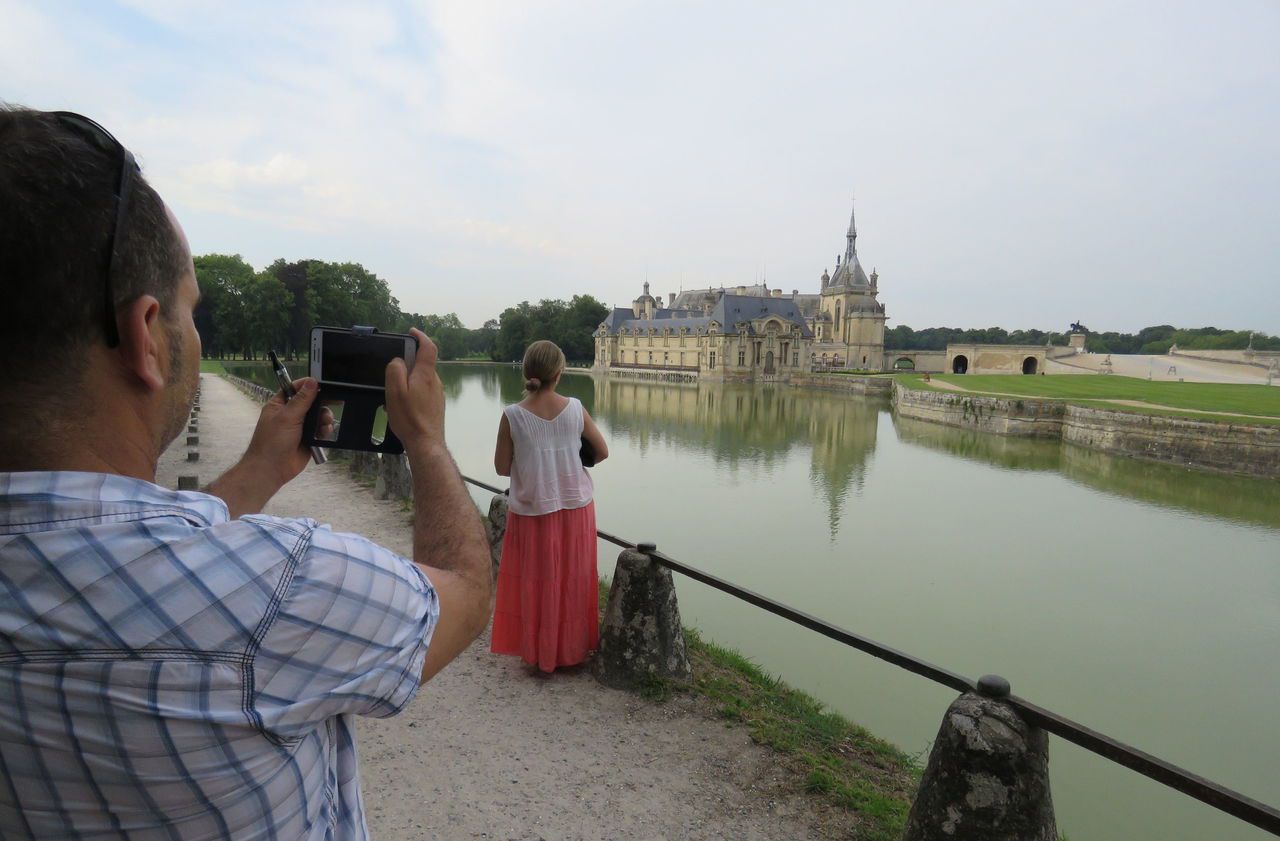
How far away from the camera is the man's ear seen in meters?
0.73

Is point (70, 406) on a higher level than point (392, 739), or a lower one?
higher

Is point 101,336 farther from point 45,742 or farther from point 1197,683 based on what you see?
point 1197,683

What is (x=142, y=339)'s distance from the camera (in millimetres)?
741

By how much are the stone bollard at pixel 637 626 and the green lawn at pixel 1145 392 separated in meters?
21.4

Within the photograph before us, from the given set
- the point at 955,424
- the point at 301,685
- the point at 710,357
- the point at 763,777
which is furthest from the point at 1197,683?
Answer: the point at 710,357

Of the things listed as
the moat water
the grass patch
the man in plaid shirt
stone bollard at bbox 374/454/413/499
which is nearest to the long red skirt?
the grass patch

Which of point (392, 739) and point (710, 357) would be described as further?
point (710, 357)

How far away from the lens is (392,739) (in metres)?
3.40

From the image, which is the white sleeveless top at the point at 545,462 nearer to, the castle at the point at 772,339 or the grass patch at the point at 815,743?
the grass patch at the point at 815,743

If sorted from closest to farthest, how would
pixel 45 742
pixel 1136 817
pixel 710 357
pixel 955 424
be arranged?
pixel 45 742 < pixel 1136 817 < pixel 955 424 < pixel 710 357

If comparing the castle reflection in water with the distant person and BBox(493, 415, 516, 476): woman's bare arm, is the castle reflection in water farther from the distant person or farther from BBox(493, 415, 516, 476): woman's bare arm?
BBox(493, 415, 516, 476): woman's bare arm

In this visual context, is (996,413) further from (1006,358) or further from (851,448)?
(1006,358)

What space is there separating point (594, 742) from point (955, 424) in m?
25.7

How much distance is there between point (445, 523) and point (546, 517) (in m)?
2.68
